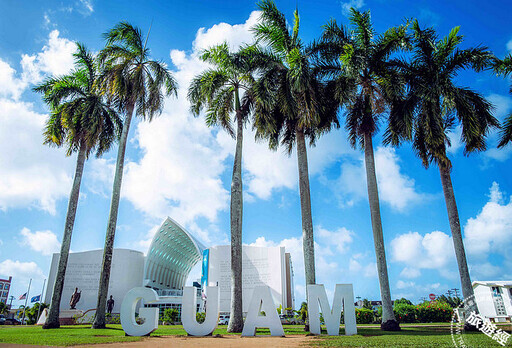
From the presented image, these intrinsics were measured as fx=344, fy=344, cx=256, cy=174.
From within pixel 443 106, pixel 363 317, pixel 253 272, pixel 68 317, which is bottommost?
pixel 363 317

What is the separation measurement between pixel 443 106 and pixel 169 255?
58.5m

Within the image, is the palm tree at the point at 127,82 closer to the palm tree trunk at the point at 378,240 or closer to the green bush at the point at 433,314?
the palm tree trunk at the point at 378,240

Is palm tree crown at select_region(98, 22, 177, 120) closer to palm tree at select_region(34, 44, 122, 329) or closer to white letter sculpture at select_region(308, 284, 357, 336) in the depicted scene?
palm tree at select_region(34, 44, 122, 329)

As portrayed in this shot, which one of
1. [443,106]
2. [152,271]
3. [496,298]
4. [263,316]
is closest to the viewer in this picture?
[263,316]

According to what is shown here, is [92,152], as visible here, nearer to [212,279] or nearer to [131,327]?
[131,327]

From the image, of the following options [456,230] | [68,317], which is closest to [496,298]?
[456,230]

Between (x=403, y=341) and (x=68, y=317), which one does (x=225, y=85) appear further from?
(x=68, y=317)

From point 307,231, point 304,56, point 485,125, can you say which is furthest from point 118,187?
point 485,125

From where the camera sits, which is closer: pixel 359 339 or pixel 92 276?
pixel 359 339

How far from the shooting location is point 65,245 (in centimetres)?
1967

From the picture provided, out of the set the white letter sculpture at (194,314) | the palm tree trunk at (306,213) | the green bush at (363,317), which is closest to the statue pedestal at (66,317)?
the white letter sculpture at (194,314)

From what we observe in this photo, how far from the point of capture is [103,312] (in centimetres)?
1775

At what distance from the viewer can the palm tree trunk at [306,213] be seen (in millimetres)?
16359

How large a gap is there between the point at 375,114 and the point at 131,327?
625 inches
